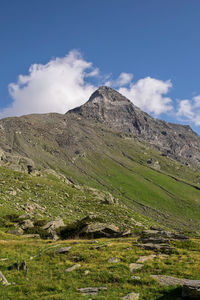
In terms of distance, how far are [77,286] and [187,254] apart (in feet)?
43.1

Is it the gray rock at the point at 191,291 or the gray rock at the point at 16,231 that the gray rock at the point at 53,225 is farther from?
the gray rock at the point at 191,291

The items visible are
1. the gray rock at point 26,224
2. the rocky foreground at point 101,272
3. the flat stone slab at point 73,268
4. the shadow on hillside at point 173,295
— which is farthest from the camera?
the gray rock at point 26,224

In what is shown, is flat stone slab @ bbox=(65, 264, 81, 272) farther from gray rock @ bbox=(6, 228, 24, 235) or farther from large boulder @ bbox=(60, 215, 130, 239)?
gray rock @ bbox=(6, 228, 24, 235)

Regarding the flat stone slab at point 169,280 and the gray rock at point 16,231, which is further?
the gray rock at point 16,231

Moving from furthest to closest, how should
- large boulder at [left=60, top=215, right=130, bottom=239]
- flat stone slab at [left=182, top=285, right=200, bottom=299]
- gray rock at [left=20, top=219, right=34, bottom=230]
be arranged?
gray rock at [left=20, top=219, right=34, bottom=230], large boulder at [left=60, top=215, right=130, bottom=239], flat stone slab at [left=182, top=285, right=200, bottom=299]

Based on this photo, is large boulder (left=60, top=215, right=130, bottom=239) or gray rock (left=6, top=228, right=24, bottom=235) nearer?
large boulder (left=60, top=215, right=130, bottom=239)

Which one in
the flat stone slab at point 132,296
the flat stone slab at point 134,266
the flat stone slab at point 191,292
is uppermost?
the flat stone slab at point 191,292

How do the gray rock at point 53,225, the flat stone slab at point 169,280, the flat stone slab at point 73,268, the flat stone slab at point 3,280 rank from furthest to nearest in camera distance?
the gray rock at point 53,225
the flat stone slab at point 73,268
the flat stone slab at point 3,280
the flat stone slab at point 169,280

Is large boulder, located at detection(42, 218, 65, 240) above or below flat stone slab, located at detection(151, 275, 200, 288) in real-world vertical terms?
below

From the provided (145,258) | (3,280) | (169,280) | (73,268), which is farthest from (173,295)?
(3,280)

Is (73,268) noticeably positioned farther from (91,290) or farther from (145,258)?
→ (145,258)

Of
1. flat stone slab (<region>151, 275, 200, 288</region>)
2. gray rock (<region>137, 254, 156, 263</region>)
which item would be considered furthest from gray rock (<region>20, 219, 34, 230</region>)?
flat stone slab (<region>151, 275, 200, 288</region>)

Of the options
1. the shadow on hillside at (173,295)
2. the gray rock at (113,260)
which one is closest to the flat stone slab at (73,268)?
the gray rock at (113,260)

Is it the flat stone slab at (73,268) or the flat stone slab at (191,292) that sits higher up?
the flat stone slab at (191,292)
